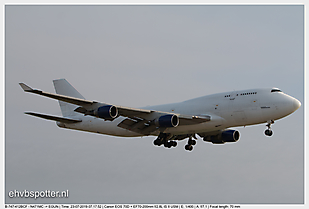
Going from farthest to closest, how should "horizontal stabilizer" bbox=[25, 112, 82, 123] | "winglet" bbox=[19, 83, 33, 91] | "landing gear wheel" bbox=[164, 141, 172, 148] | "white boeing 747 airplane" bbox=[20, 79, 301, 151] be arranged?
"landing gear wheel" bbox=[164, 141, 172, 148] < "horizontal stabilizer" bbox=[25, 112, 82, 123] < "white boeing 747 airplane" bbox=[20, 79, 301, 151] < "winglet" bbox=[19, 83, 33, 91]

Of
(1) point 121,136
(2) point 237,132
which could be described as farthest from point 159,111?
(2) point 237,132

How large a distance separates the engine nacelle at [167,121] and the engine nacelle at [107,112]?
496 cm

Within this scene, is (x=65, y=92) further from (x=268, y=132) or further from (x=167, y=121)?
(x=268, y=132)

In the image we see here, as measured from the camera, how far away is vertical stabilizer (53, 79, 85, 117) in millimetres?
53741

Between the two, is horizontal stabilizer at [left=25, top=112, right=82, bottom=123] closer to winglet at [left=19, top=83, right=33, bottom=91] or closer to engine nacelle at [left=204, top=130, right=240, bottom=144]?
winglet at [left=19, top=83, right=33, bottom=91]

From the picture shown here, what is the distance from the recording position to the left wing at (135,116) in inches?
1596

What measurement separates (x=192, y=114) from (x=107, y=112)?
10.2 m

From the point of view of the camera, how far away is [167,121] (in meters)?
42.9

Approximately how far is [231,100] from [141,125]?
10.2m

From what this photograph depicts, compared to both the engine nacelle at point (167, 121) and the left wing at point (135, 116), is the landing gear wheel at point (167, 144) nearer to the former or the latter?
the left wing at point (135, 116)

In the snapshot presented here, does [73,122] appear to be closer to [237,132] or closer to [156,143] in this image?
[156,143]

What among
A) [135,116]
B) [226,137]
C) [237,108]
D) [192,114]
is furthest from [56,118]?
[237,108]

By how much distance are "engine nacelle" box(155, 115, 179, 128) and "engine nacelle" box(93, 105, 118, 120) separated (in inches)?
195

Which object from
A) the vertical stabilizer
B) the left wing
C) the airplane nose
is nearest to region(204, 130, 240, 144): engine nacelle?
the left wing
